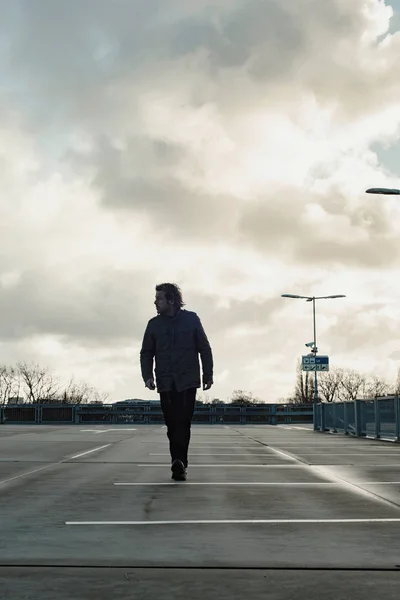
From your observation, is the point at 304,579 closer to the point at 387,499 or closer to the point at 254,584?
the point at 254,584

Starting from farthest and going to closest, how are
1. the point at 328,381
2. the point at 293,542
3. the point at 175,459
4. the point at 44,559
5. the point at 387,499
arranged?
the point at 328,381, the point at 175,459, the point at 387,499, the point at 293,542, the point at 44,559

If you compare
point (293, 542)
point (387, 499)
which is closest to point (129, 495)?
point (387, 499)

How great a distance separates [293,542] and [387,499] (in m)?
2.37

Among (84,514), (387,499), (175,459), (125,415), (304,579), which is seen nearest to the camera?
(304,579)

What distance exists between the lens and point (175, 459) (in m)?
8.54

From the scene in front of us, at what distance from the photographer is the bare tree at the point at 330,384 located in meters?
132

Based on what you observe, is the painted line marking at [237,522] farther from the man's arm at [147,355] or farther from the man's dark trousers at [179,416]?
the man's arm at [147,355]

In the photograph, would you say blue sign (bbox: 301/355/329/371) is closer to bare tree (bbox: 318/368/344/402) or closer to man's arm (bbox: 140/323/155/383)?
man's arm (bbox: 140/323/155/383)

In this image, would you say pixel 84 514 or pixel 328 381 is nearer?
pixel 84 514

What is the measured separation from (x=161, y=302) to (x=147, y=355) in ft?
1.88

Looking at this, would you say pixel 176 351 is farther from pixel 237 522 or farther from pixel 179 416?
pixel 237 522

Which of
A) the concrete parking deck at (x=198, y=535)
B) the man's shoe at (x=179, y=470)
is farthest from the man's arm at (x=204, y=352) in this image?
the concrete parking deck at (x=198, y=535)

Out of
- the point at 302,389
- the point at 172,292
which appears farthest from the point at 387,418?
the point at 302,389

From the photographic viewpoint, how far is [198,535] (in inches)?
195
